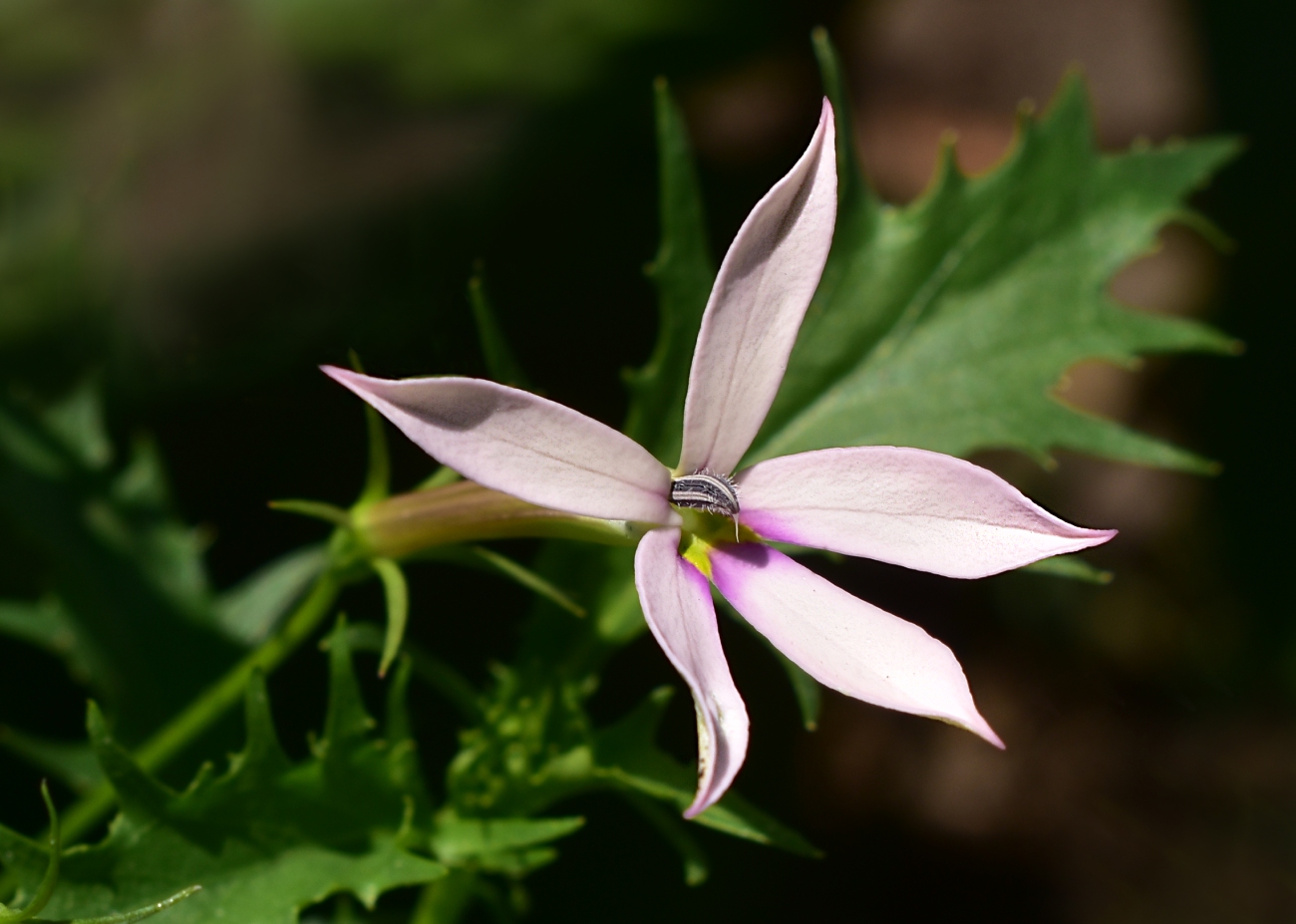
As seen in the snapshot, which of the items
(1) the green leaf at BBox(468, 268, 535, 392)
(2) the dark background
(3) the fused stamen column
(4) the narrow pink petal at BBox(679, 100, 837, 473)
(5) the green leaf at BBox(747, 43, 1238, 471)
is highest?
(4) the narrow pink petal at BBox(679, 100, 837, 473)

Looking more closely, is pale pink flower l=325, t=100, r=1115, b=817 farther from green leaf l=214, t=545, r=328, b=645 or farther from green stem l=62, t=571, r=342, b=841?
green leaf l=214, t=545, r=328, b=645

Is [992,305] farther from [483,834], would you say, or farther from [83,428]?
[83,428]

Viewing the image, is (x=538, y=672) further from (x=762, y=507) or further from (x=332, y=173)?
(x=332, y=173)

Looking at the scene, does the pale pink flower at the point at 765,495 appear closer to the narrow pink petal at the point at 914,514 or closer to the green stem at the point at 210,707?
the narrow pink petal at the point at 914,514

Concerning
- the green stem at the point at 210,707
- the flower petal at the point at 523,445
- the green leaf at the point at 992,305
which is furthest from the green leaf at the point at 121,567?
the flower petal at the point at 523,445

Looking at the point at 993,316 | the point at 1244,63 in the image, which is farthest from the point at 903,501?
the point at 1244,63

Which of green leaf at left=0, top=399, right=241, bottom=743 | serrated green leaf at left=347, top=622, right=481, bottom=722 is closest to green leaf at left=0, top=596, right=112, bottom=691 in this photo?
green leaf at left=0, top=399, right=241, bottom=743
